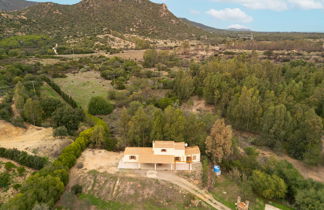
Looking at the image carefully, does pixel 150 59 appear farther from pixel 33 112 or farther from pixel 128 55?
pixel 33 112

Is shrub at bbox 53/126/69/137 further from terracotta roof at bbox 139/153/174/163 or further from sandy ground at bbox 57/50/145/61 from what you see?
sandy ground at bbox 57/50/145/61

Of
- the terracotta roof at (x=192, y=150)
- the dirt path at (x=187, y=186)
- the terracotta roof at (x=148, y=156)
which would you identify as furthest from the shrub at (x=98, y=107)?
the terracotta roof at (x=192, y=150)

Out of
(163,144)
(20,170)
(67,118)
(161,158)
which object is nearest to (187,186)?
(161,158)

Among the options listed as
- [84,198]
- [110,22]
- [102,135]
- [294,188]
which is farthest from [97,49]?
[294,188]

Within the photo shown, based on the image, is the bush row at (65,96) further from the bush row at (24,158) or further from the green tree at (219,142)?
the green tree at (219,142)

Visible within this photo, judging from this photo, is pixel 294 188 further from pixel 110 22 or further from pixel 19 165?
pixel 110 22

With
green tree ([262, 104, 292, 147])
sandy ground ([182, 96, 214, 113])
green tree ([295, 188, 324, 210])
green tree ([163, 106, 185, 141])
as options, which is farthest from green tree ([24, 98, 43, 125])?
green tree ([295, 188, 324, 210])
